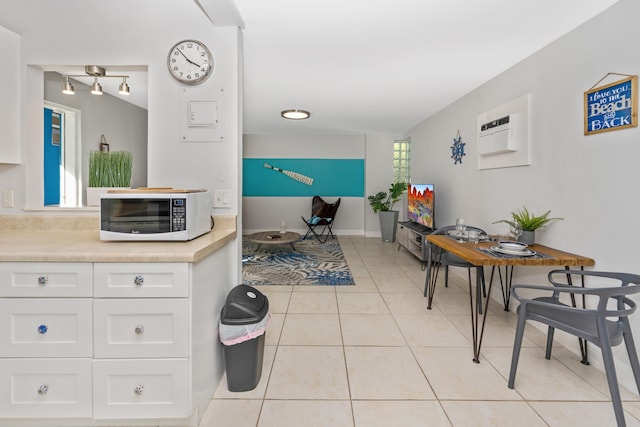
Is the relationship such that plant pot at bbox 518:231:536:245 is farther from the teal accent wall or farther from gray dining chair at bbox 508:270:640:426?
the teal accent wall

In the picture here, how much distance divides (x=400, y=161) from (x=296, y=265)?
12.6 ft

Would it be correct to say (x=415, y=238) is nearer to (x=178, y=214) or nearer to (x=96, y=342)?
(x=178, y=214)

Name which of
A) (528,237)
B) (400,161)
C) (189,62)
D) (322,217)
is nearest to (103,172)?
(189,62)

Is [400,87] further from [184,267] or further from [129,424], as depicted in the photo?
[129,424]

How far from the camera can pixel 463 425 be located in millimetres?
1605

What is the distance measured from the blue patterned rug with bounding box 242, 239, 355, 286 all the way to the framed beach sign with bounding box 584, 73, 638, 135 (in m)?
2.70

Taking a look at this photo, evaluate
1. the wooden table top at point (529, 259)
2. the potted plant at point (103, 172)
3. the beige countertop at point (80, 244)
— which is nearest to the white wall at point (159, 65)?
the beige countertop at point (80, 244)

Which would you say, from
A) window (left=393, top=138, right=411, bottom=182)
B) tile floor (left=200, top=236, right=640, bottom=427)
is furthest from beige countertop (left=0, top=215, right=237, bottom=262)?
window (left=393, top=138, right=411, bottom=182)

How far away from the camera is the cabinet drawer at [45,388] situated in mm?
1477

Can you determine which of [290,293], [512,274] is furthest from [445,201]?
[290,293]

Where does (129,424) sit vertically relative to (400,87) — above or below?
below

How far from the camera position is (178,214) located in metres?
1.68

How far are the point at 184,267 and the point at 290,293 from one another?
7.11 ft

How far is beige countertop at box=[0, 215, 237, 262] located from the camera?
1441 mm
